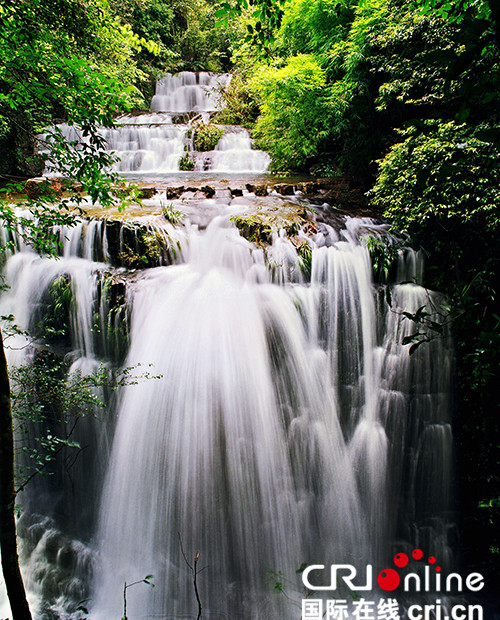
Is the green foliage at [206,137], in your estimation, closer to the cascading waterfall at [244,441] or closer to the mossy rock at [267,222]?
the mossy rock at [267,222]

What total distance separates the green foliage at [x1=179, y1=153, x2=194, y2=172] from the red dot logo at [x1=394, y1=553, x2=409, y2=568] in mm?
11646

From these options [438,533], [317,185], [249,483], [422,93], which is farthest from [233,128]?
[438,533]

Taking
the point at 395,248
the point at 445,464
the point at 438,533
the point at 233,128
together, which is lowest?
the point at 438,533

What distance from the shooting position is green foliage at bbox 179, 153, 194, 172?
11922mm

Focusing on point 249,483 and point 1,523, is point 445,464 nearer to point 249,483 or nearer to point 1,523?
point 249,483

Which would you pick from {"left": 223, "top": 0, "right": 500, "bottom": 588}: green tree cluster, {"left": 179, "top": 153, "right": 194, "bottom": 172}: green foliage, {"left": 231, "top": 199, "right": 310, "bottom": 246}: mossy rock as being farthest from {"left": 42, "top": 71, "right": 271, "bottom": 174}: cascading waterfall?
{"left": 231, "top": 199, "right": 310, "bottom": 246}: mossy rock

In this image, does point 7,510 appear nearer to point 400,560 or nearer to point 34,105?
point 34,105

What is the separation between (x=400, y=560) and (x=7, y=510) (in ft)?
17.1

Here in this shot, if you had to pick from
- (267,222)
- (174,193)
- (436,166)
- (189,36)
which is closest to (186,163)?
(174,193)

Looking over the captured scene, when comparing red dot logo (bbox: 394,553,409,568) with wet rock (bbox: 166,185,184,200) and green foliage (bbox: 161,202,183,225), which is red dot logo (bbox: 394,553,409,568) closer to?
green foliage (bbox: 161,202,183,225)

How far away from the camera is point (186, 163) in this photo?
39.2 feet

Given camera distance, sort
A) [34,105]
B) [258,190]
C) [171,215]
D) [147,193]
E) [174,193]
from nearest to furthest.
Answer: [34,105], [171,215], [147,193], [174,193], [258,190]

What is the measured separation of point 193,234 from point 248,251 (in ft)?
3.84

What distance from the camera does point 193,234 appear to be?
20.9 ft
